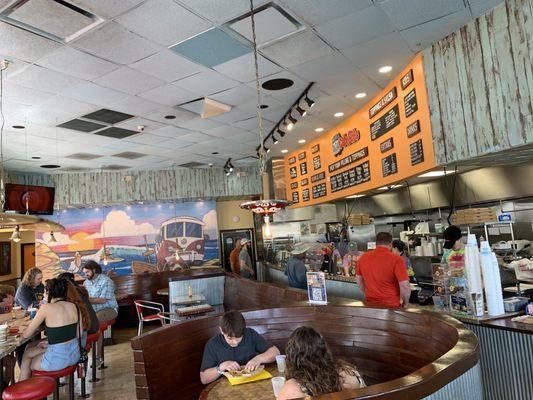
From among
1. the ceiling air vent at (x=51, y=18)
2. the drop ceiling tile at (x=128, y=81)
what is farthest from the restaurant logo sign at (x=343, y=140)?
the ceiling air vent at (x=51, y=18)

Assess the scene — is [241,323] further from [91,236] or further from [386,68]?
[91,236]

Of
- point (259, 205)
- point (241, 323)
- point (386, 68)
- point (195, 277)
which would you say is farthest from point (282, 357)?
point (195, 277)

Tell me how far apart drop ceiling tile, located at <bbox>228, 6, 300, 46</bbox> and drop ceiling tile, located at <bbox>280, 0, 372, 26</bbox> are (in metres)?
0.15

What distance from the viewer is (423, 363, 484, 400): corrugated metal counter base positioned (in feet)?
4.93

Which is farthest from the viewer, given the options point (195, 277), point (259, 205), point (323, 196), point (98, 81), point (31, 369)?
point (323, 196)

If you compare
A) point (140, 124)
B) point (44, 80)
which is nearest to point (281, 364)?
point (44, 80)

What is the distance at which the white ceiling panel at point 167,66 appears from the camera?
14.4ft

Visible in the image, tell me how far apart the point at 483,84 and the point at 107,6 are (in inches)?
146

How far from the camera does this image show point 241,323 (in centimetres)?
272

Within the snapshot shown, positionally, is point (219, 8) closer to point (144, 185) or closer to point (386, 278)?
point (386, 278)

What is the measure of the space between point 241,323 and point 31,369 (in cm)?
303

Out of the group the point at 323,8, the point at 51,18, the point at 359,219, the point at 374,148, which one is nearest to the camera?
the point at 51,18

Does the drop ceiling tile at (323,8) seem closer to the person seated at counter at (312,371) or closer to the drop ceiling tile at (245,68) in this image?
the drop ceiling tile at (245,68)

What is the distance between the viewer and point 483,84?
397cm
